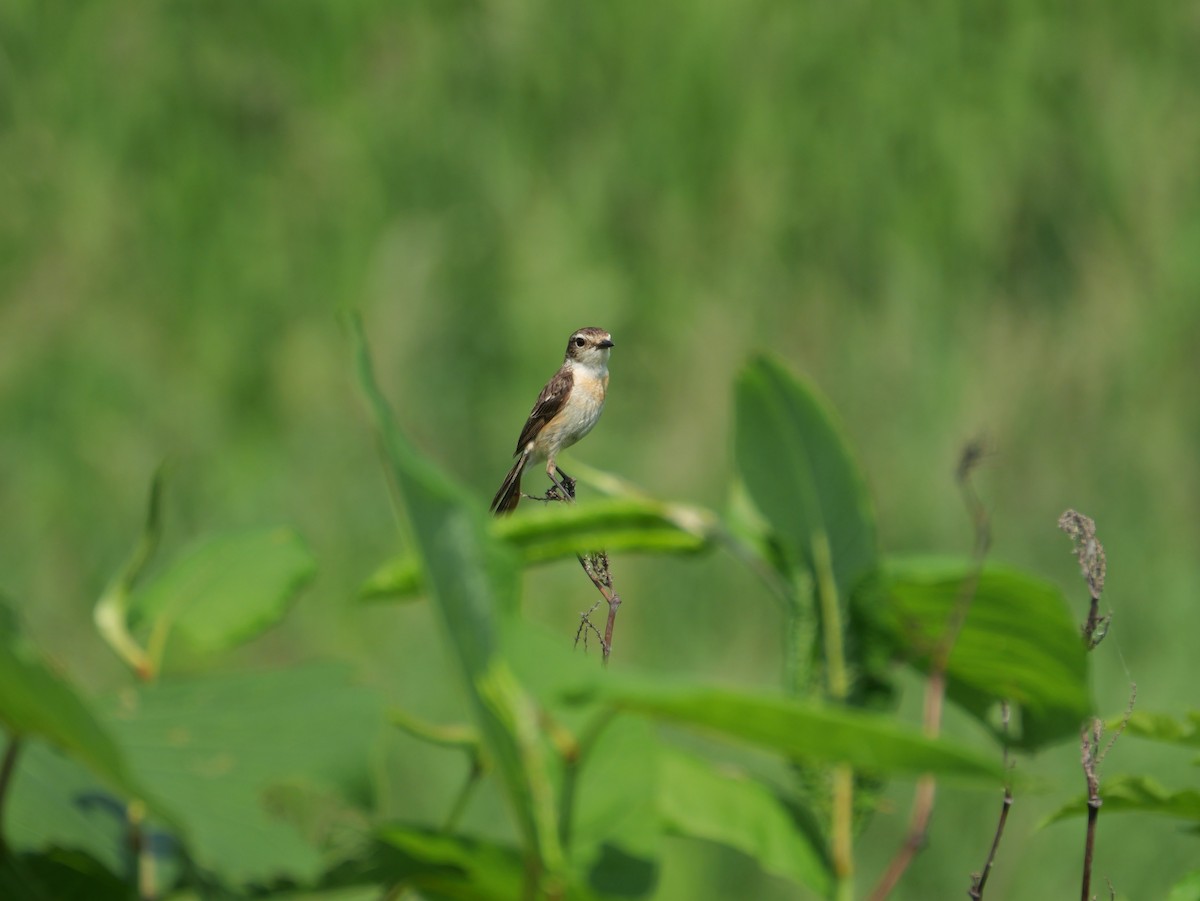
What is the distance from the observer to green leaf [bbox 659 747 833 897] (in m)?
0.79

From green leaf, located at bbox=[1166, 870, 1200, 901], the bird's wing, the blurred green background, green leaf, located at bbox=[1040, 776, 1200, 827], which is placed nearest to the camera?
green leaf, located at bbox=[1040, 776, 1200, 827]

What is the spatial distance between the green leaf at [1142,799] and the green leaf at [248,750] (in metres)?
0.53

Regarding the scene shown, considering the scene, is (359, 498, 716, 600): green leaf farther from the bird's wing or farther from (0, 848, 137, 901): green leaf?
the bird's wing

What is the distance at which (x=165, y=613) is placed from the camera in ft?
3.10

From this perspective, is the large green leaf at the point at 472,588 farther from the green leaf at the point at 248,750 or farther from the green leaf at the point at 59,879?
the green leaf at the point at 59,879

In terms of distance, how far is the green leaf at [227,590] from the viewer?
3.07 ft

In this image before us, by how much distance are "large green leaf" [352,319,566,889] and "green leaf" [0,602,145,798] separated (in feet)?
0.49

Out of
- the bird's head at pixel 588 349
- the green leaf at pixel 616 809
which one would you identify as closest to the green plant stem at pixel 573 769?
the green leaf at pixel 616 809

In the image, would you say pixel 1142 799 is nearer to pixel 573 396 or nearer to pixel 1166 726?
pixel 1166 726

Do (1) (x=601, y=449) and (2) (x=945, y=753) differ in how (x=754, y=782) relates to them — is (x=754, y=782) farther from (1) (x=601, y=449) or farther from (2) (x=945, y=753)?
(1) (x=601, y=449)

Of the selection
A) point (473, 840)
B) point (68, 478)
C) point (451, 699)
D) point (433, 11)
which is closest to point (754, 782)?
point (473, 840)

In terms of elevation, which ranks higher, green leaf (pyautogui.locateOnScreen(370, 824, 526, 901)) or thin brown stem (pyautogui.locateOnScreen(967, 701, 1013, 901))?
thin brown stem (pyautogui.locateOnScreen(967, 701, 1013, 901))

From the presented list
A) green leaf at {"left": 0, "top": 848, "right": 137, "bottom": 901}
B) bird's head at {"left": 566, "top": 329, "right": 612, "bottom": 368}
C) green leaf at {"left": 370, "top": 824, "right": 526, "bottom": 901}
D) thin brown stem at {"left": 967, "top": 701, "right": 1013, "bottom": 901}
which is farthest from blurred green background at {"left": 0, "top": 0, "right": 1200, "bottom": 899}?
green leaf at {"left": 370, "top": 824, "right": 526, "bottom": 901}

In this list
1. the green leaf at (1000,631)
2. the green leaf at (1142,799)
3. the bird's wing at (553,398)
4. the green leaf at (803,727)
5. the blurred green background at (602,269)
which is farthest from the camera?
the blurred green background at (602,269)
